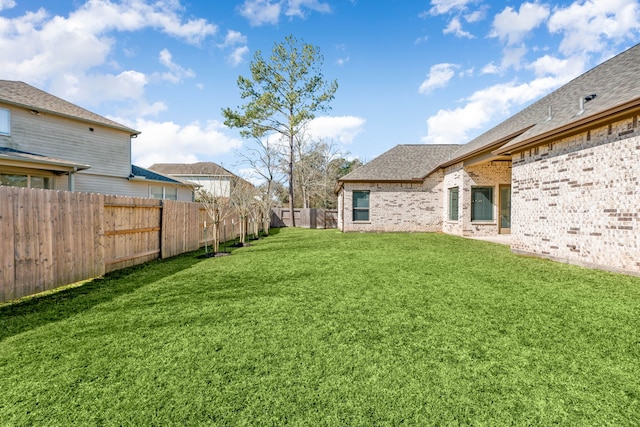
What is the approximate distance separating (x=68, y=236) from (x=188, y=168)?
97.2ft

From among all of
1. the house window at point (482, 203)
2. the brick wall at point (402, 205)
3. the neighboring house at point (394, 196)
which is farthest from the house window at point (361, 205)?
the house window at point (482, 203)

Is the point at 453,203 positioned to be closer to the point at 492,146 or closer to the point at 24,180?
the point at 492,146

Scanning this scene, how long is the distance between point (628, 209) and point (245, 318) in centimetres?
715

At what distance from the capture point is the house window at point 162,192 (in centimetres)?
1738

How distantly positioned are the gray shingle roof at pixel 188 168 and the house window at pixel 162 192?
12.3 m

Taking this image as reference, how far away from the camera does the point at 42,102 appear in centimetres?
1280

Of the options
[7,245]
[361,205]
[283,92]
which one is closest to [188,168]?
[283,92]

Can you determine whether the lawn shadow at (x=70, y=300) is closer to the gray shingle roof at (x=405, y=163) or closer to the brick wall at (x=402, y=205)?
the brick wall at (x=402, y=205)

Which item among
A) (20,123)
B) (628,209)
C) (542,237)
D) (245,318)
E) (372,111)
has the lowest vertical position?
(245,318)

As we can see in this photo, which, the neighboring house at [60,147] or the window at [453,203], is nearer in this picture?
the neighboring house at [60,147]

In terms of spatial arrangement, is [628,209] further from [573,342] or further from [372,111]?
[372,111]

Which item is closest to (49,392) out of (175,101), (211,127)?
(175,101)

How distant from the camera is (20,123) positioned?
1184 cm

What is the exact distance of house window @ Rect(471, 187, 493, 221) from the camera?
12.5 metres
